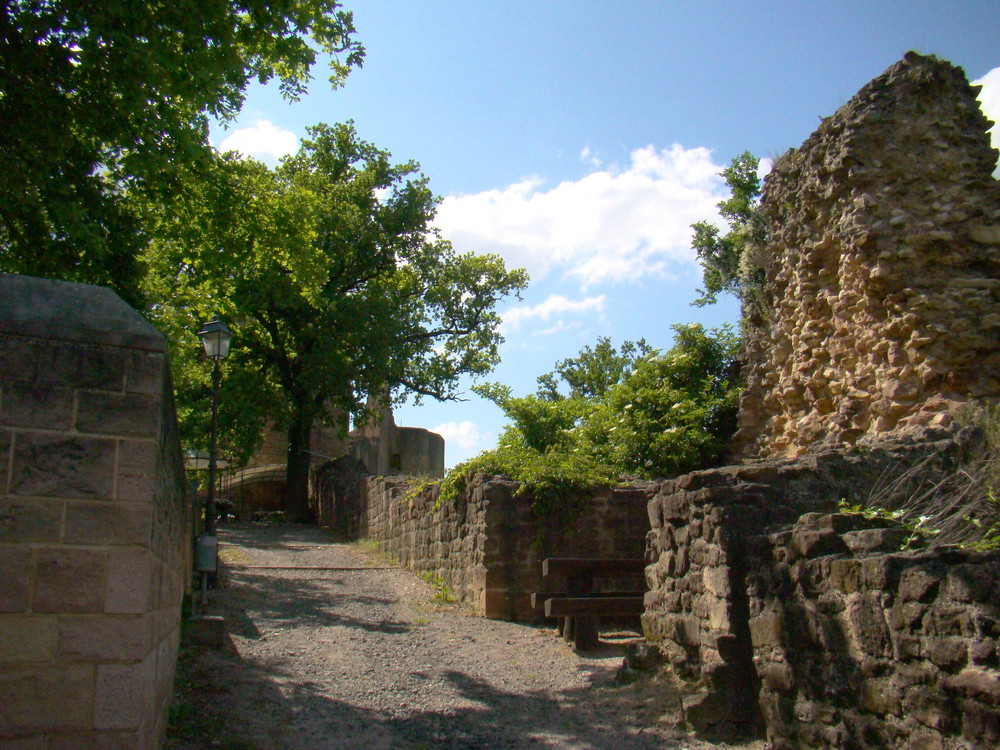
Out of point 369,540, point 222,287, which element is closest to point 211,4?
point 222,287

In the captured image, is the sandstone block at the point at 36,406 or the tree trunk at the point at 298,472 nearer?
the sandstone block at the point at 36,406

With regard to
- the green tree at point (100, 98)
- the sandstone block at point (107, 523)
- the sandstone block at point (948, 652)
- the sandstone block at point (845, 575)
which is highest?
the green tree at point (100, 98)

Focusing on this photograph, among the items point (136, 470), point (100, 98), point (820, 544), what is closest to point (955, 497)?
point (820, 544)

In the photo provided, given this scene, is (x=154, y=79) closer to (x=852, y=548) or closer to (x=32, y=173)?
(x=32, y=173)

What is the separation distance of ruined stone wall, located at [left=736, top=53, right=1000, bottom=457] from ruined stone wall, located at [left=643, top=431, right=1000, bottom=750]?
1.45 m

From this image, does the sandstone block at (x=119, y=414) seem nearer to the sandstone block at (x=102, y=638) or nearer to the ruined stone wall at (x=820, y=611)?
the sandstone block at (x=102, y=638)

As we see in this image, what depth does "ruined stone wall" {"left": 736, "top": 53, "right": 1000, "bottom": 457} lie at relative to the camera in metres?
8.37

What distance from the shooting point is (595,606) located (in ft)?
25.9

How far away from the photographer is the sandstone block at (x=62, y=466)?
130 inches

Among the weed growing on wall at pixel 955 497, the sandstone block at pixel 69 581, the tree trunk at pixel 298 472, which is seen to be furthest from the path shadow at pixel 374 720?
the tree trunk at pixel 298 472

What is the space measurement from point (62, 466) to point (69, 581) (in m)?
0.44

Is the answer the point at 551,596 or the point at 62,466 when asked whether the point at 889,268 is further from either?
the point at 62,466

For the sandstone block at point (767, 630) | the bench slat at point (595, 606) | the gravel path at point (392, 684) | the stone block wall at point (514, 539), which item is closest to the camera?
the sandstone block at point (767, 630)

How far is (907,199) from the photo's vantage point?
9.09 metres
